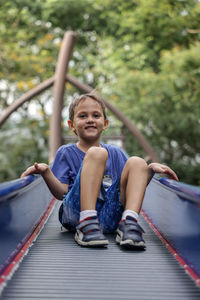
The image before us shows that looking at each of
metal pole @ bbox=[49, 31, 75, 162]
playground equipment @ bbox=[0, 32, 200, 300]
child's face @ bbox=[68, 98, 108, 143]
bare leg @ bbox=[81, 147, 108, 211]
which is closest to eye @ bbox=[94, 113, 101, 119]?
child's face @ bbox=[68, 98, 108, 143]

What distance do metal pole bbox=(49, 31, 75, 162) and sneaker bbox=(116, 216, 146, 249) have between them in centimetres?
655

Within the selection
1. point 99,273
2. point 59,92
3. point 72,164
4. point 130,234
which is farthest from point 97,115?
point 59,92

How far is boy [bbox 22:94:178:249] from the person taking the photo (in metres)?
2.24

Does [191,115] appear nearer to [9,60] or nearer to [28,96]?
[28,96]

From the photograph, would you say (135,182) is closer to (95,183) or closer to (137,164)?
(137,164)

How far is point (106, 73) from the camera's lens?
15258 mm

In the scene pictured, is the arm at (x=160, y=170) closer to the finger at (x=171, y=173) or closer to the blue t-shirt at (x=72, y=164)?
the finger at (x=171, y=173)

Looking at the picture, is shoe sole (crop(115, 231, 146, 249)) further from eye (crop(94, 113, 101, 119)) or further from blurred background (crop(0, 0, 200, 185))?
blurred background (crop(0, 0, 200, 185))

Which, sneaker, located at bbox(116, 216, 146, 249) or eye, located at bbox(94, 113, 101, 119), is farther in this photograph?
eye, located at bbox(94, 113, 101, 119)

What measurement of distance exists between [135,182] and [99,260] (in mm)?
518

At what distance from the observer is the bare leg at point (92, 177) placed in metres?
2.28

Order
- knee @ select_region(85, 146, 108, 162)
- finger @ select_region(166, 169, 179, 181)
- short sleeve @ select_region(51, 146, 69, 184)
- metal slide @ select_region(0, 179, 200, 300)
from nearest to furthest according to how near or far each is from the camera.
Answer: metal slide @ select_region(0, 179, 200, 300) → knee @ select_region(85, 146, 108, 162) → finger @ select_region(166, 169, 179, 181) → short sleeve @ select_region(51, 146, 69, 184)

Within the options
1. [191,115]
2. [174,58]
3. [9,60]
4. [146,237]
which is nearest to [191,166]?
[191,115]

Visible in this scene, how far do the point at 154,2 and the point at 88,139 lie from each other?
4.89m
